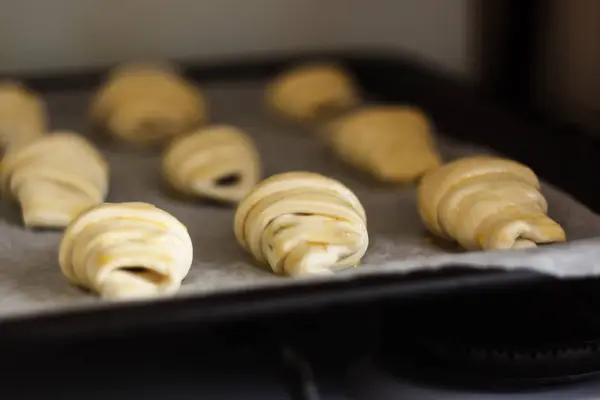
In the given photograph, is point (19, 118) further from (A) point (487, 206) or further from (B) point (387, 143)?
(A) point (487, 206)

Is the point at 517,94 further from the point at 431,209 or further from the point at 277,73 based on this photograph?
the point at 431,209

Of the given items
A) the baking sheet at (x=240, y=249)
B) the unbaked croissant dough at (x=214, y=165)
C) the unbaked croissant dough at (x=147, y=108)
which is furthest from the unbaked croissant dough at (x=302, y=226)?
the unbaked croissant dough at (x=147, y=108)

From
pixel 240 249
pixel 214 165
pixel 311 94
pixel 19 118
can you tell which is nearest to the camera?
pixel 240 249

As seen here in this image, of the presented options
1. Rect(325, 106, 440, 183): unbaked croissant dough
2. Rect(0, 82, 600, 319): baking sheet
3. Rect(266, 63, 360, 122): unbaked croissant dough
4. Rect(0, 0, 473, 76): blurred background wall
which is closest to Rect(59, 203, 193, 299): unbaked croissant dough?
Rect(0, 82, 600, 319): baking sheet

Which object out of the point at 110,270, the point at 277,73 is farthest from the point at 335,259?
the point at 277,73

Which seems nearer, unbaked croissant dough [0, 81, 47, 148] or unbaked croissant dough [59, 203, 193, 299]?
unbaked croissant dough [59, 203, 193, 299]

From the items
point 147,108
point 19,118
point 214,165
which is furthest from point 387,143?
point 19,118

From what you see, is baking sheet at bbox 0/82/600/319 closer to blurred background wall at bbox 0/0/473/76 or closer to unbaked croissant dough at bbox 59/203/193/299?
unbaked croissant dough at bbox 59/203/193/299
